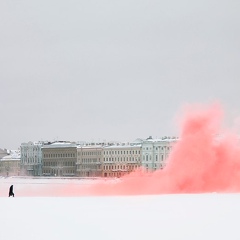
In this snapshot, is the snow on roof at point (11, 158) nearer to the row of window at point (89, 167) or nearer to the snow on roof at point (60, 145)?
the snow on roof at point (60, 145)

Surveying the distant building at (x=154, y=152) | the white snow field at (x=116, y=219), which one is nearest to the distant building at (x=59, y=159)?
the distant building at (x=154, y=152)

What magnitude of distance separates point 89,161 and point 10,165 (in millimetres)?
28582

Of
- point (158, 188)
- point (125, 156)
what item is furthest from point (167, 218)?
point (125, 156)

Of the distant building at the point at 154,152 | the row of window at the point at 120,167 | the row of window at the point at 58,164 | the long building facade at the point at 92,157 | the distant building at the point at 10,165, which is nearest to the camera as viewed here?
the distant building at the point at 154,152

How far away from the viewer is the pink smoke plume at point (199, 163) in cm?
3738

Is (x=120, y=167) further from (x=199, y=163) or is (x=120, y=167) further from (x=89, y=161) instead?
(x=199, y=163)

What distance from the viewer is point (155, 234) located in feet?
47.9

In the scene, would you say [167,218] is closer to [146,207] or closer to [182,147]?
[146,207]

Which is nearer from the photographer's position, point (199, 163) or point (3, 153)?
point (199, 163)

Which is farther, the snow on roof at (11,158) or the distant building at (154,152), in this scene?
the snow on roof at (11,158)

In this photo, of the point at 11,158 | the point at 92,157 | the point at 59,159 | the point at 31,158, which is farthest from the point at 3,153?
the point at 92,157

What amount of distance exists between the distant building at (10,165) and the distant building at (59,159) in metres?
9.62

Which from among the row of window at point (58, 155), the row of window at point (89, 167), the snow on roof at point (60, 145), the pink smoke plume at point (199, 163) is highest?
the snow on roof at point (60, 145)

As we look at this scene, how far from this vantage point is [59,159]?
493 feet
